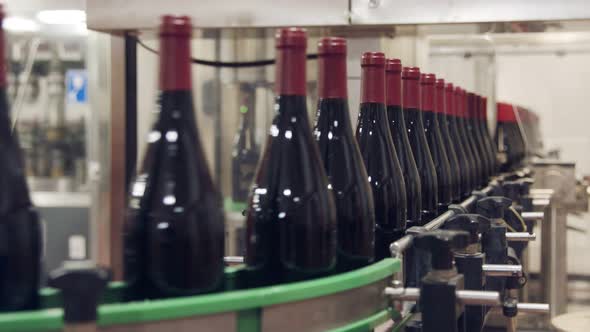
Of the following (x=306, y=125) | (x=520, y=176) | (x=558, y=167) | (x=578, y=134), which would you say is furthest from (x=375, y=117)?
(x=578, y=134)

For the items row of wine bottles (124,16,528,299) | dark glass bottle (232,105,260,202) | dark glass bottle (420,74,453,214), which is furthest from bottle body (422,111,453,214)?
dark glass bottle (232,105,260,202)

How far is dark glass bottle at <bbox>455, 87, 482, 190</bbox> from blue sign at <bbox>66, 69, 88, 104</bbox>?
2343mm

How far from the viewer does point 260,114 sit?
220 cm

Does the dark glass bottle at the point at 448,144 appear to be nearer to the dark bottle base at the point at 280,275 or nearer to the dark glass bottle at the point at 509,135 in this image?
the dark bottle base at the point at 280,275

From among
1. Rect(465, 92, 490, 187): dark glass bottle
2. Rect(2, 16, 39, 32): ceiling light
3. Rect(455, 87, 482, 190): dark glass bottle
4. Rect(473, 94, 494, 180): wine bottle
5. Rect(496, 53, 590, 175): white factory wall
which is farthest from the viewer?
Rect(496, 53, 590, 175): white factory wall

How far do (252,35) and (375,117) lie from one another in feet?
2.09

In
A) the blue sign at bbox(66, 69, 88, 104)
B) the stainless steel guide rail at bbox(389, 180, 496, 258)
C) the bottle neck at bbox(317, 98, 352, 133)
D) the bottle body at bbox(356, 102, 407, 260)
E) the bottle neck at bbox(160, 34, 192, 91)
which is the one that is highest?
the blue sign at bbox(66, 69, 88, 104)

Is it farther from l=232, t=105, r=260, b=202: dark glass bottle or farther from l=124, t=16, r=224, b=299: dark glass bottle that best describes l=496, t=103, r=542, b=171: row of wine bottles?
l=124, t=16, r=224, b=299: dark glass bottle

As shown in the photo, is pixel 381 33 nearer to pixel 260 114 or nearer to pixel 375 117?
pixel 375 117

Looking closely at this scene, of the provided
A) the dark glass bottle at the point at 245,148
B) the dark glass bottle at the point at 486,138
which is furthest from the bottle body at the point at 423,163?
the dark glass bottle at the point at 245,148

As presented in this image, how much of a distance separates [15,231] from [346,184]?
340 mm

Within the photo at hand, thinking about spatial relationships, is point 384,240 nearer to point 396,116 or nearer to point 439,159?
point 396,116

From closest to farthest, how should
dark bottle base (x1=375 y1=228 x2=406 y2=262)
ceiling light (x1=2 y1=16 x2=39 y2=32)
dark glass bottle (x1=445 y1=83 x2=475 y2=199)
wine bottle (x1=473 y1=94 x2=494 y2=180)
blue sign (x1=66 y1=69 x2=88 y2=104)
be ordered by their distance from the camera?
dark bottle base (x1=375 y1=228 x2=406 y2=262), dark glass bottle (x1=445 y1=83 x2=475 y2=199), wine bottle (x1=473 y1=94 x2=494 y2=180), ceiling light (x1=2 y1=16 x2=39 y2=32), blue sign (x1=66 y1=69 x2=88 y2=104)

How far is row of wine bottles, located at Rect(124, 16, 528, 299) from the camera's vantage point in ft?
1.94
